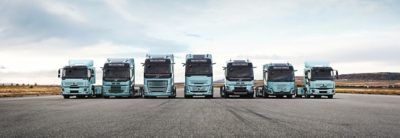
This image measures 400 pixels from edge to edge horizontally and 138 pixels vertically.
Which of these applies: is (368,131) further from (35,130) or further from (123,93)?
(123,93)

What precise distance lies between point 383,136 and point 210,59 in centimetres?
2500

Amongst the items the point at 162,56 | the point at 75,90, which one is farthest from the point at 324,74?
the point at 75,90

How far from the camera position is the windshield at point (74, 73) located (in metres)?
35.9

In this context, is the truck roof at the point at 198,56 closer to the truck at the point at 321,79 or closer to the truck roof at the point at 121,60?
the truck roof at the point at 121,60

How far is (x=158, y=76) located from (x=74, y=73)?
6.59 meters

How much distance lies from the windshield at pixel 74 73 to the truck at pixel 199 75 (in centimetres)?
767

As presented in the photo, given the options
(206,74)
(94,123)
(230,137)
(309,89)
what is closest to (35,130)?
(94,123)

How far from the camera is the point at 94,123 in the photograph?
39.9ft

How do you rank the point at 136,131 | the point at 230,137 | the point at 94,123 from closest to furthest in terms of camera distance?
1. the point at 230,137
2. the point at 136,131
3. the point at 94,123

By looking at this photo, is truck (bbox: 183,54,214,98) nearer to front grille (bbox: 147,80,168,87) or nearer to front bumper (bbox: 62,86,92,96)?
front grille (bbox: 147,80,168,87)

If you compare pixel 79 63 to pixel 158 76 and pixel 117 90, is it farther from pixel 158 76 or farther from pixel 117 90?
pixel 158 76

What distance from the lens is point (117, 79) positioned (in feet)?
115

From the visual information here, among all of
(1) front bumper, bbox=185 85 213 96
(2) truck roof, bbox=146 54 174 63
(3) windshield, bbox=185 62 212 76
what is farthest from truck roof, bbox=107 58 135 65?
(1) front bumper, bbox=185 85 213 96

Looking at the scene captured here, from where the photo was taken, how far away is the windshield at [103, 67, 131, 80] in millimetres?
35219
